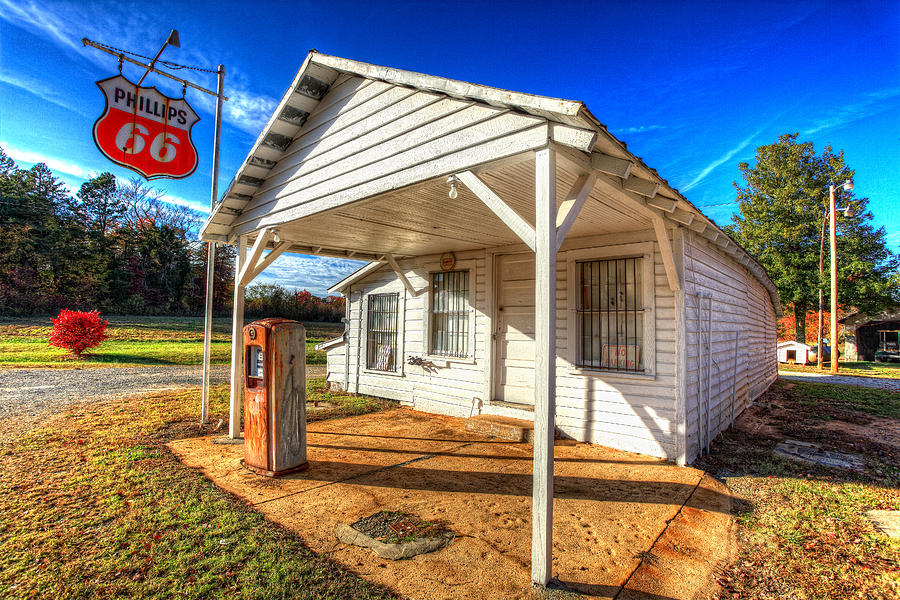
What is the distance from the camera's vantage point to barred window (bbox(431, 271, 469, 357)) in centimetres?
730

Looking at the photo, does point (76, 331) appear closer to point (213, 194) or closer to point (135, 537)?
point (213, 194)

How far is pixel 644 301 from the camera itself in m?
5.22

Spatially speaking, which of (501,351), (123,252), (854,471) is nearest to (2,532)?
(501,351)

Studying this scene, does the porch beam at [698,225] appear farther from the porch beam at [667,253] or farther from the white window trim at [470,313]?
the white window trim at [470,313]

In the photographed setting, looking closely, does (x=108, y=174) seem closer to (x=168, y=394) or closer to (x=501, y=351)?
(x=168, y=394)

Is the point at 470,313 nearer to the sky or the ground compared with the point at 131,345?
nearer to the sky

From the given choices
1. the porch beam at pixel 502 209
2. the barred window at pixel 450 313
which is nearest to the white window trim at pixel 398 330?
the barred window at pixel 450 313

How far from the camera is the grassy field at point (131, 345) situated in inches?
516

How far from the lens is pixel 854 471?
15.4 feet

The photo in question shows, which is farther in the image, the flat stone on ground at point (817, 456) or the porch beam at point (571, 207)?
the flat stone on ground at point (817, 456)

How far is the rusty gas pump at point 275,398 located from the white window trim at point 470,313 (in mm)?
3181

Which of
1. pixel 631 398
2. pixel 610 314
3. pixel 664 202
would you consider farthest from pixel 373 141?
pixel 631 398

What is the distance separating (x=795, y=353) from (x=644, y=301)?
23.3m

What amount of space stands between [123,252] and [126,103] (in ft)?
77.7
